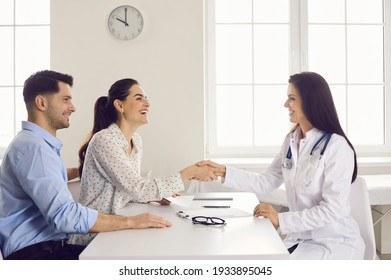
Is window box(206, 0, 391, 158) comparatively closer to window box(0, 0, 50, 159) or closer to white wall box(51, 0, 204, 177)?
white wall box(51, 0, 204, 177)

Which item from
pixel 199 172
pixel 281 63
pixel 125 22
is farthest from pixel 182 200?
pixel 281 63

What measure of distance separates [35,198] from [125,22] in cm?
233

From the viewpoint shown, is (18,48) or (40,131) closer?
(40,131)

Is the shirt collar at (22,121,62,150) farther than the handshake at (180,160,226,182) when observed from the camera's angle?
No

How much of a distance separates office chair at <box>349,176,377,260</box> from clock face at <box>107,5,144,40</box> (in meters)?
2.24

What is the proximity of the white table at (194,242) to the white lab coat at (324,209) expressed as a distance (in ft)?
0.78

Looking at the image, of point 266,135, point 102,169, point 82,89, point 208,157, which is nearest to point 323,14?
point 266,135

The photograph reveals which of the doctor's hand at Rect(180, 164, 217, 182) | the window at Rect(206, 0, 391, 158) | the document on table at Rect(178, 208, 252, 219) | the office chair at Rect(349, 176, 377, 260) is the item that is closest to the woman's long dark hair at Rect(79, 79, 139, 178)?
the doctor's hand at Rect(180, 164, 217, 182)

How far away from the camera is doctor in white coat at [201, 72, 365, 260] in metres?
1.91

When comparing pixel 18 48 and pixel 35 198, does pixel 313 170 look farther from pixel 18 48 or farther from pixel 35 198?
pixel 18 48

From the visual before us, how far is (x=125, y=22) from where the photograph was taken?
12.0 ft

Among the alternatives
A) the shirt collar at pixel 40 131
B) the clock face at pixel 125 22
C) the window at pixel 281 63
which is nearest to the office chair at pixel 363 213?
the shirt collar at pixel 40 131

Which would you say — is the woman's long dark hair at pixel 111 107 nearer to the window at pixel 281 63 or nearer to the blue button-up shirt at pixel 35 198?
the blue button-up shirt at pixel 35 198

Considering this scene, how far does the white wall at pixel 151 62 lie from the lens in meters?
3.65
